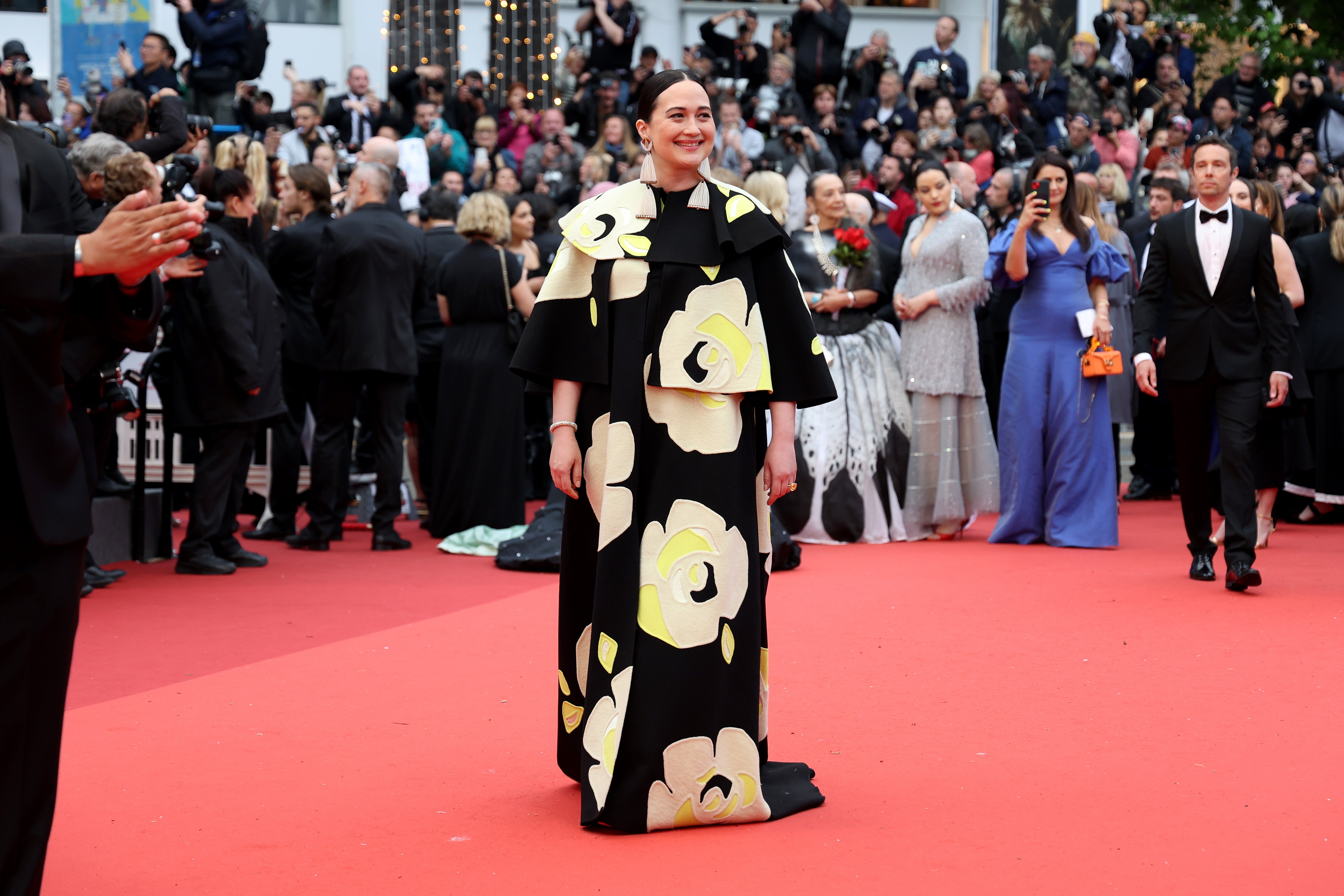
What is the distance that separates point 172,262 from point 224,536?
9.79ft

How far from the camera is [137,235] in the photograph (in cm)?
258

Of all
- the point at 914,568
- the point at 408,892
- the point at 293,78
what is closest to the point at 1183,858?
the point at 408,892

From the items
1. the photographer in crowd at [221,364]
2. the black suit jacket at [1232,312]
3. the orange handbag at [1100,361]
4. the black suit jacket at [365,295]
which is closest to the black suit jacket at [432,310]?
the black suit jacket at [365,295]

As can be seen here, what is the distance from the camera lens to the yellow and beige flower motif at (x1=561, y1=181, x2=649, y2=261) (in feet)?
12.3

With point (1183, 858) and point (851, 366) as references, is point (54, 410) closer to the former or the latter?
point (1183, 858)

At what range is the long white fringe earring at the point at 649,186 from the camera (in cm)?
379

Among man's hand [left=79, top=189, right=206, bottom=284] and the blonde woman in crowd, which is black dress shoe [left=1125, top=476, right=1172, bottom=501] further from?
man's hand [left=79, top=189, right=206, bottom=284]

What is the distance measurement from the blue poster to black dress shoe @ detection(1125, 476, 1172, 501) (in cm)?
1442

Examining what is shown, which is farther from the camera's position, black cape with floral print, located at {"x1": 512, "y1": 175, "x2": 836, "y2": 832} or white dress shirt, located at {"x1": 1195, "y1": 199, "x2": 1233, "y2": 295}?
white dress shirt, located at {"x1": 1195, "y1": 199, "x2": 1233, "y2": 295}

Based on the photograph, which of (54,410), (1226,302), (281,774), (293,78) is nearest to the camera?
(54,410)

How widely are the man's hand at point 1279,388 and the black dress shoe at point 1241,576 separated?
79 centimetres

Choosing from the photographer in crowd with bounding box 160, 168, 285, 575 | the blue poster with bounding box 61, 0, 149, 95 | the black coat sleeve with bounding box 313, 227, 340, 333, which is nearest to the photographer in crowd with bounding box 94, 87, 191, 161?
the photographer in crowd with bounding box 160, 168, 285, 575

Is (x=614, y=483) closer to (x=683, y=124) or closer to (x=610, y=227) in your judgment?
(x=610, y=227)

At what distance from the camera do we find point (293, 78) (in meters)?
16.7
